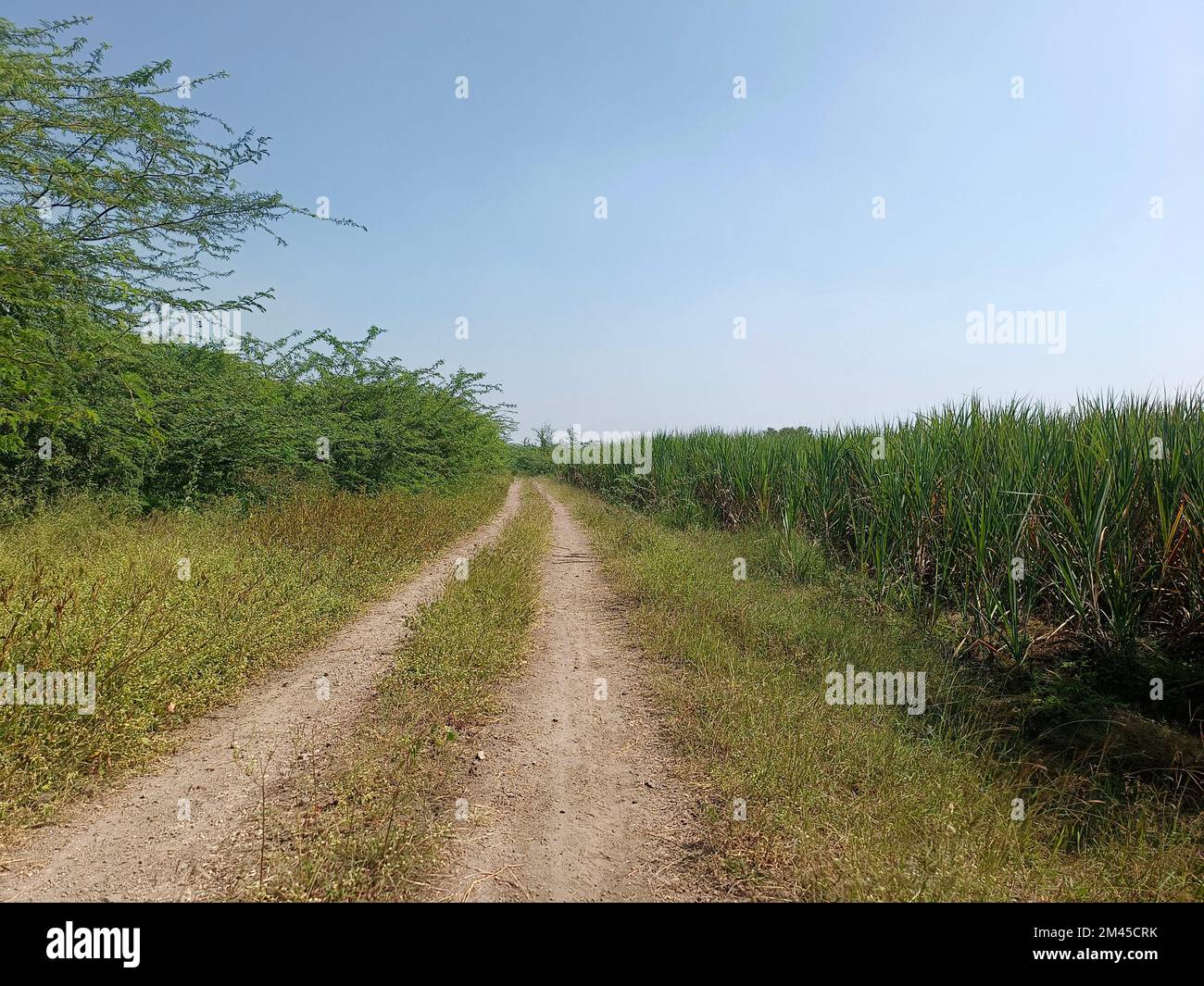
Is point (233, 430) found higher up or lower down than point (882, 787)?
higher up

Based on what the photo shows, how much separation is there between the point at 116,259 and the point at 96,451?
2934 millimetres

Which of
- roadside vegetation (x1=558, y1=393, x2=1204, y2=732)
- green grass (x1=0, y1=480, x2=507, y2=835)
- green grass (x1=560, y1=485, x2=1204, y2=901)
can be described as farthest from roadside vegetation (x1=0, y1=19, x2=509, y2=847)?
roadside vegetation (x1=558, y1=393, x2=1204, y2=732)

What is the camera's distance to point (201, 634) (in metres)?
5.08

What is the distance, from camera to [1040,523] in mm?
5961

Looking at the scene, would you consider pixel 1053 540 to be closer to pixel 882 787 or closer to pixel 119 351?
pixel 882 787

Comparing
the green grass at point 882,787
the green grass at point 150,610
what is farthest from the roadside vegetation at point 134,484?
the green grass at point 882,787

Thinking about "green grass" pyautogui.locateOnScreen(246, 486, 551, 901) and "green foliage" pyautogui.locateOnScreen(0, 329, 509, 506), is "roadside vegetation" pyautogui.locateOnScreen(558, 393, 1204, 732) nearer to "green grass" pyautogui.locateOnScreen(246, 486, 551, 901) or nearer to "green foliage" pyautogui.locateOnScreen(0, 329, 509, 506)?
"green grass" pyautogui.locateOnScreen(246, 486, 551, 901)

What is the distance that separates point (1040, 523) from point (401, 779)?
6.21 meters

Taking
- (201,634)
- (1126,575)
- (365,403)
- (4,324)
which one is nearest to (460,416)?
(365,403)

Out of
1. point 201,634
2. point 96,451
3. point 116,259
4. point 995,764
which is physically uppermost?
point 116,259

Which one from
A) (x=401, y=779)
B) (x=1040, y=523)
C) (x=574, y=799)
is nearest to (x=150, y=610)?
(x=401, y=779)

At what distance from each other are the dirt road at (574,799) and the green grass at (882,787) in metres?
0.24

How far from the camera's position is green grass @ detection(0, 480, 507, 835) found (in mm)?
3463

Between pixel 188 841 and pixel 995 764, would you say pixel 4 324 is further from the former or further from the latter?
pixel 995 764
